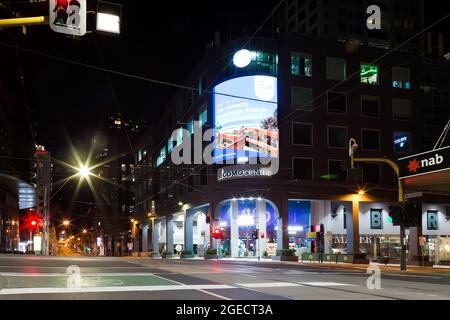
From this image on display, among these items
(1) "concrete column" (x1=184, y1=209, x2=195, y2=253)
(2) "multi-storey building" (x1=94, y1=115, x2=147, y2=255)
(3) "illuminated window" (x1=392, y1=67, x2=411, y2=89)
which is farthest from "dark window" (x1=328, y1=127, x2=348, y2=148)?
(2) "multi-storey building" (x1=94, y1=115, x2=147, y2=255)

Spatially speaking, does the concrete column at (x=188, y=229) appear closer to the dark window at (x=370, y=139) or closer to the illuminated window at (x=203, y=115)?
the illuminated window at (x=203, y=115)

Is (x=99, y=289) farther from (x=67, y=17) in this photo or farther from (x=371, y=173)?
(x=371, y=173)

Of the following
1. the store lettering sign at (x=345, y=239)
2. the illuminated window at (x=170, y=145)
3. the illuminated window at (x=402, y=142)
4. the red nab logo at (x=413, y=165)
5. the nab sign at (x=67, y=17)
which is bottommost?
the store lettering sign at (x=345, y=239)

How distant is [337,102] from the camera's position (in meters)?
59.9

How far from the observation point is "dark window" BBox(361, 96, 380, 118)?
61.2 m

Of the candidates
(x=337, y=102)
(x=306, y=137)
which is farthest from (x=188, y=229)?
(x=337, y=102)

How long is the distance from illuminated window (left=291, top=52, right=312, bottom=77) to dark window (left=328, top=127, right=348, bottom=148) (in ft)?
21.3

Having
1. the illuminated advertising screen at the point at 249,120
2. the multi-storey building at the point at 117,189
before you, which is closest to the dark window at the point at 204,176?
the illuminated advertising screen at the point at 249,120

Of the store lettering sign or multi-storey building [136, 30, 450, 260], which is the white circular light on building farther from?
the store lettering sign

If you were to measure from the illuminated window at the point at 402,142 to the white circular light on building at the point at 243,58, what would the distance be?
754 inches

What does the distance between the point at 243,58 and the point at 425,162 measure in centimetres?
2785

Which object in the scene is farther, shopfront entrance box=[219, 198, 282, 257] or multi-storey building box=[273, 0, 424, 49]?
multi-storey building box=[273, 0, 424, 49]

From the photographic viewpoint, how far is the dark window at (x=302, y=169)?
188 ft
